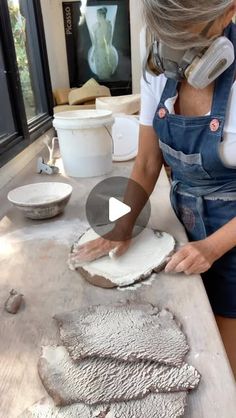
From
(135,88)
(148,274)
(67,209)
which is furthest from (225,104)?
(135,88)

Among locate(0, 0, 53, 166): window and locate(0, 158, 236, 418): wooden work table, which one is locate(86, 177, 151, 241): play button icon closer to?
locate(0, 158, 236, 418): wooden work table

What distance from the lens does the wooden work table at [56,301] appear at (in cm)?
51

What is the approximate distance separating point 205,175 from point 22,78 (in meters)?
1.52

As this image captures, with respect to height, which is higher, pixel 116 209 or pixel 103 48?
pixel 103 48

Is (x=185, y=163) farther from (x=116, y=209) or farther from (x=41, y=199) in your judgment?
(x=41, y=199)

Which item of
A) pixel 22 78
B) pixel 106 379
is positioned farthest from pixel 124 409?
pixel 22 78

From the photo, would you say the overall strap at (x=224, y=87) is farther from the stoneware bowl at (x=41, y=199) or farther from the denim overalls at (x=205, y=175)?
the stoneware bowl at (x=41, y=199)

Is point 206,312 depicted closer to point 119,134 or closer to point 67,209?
point 67,209

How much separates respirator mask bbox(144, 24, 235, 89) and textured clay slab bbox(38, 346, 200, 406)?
0.56 m

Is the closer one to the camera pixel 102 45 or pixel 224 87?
pixel 224 87

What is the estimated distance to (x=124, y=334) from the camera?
0.60 m

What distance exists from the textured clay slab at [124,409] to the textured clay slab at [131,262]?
283mm

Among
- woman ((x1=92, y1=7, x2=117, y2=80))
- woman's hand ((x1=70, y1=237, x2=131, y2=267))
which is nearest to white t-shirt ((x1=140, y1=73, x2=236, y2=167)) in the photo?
woman's hand ((x1=70, y1=237, x2=131, y2=267))

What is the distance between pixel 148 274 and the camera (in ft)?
2.53
